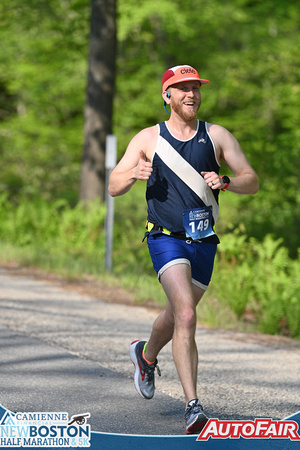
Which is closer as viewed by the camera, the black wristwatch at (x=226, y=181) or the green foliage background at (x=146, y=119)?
the black wristwatch at (x=226, y=181)

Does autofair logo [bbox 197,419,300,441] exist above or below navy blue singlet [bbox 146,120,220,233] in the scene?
below

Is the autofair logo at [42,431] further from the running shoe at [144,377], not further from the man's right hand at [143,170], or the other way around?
the man's right hand at [143,170]

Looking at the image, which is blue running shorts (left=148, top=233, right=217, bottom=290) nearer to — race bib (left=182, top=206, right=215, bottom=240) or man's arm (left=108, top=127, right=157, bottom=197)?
race bib (left=182, top=206, right=215, bottom=240)

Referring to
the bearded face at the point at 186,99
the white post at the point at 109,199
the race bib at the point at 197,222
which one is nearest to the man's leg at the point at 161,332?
the race bib at the point at 197,222

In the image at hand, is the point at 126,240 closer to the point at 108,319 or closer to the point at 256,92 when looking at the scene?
the point at 108,319

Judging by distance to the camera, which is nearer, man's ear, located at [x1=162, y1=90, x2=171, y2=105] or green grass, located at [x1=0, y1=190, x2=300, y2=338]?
man's ear, located at [x1=162, y1=90, x2=171, y2=105]

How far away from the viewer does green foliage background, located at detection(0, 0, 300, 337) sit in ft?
40.3

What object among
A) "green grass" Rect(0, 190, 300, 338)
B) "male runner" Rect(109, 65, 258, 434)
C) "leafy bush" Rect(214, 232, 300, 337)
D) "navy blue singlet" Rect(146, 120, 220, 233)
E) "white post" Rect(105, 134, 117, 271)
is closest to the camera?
"male runner" Rect(109, 65, 258, 434)

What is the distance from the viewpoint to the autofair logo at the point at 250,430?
437 centimetres

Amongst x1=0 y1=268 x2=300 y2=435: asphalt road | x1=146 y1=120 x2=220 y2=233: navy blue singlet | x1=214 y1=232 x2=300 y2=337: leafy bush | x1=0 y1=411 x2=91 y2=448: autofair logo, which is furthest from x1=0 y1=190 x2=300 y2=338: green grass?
x1=0 y1=411 x2=91 y2=448: autofair logo

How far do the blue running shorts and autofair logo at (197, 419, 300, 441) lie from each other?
34.6 inches

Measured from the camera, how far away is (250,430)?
14.9 feet

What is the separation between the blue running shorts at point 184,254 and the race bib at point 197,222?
0.23 feet

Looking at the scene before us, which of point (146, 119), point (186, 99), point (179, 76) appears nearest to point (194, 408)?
point (186, 99)
